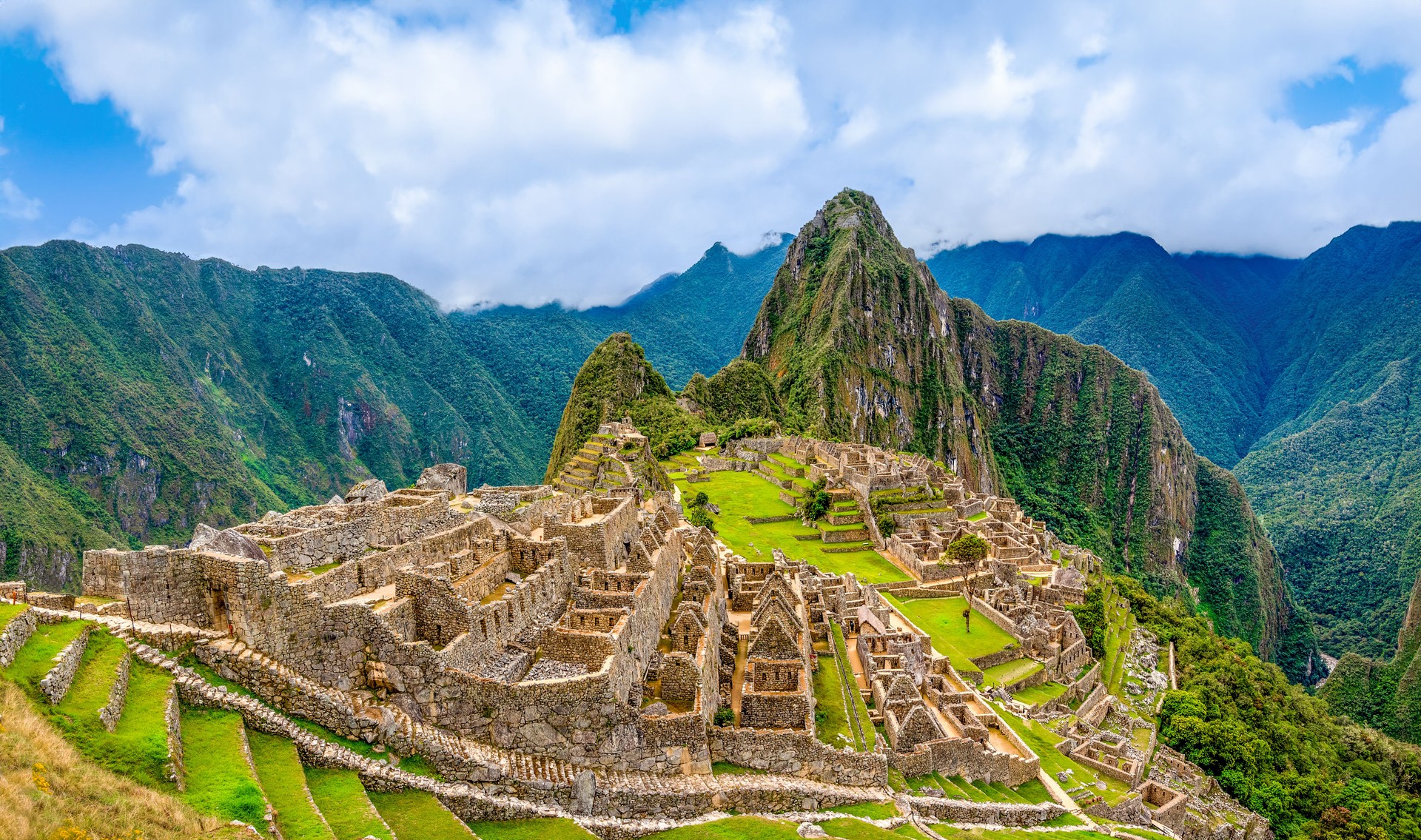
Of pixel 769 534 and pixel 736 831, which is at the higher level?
pixel 769 534

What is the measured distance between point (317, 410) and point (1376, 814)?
17815 centimetres

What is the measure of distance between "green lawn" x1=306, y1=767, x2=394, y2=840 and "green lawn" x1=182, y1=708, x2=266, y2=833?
1155 mm

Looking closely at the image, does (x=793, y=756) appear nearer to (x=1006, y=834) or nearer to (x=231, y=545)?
(x=1006, y=834)

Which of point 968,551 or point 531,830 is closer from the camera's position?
point 531,830

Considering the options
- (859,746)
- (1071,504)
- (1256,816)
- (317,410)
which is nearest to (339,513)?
(859,746)

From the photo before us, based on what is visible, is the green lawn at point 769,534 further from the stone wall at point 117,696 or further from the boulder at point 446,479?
the stone wall at point 117,696

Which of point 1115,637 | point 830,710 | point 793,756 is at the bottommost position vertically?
point 793,756

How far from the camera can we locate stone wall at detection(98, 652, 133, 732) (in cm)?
1012

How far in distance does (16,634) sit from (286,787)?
4348 millimetres

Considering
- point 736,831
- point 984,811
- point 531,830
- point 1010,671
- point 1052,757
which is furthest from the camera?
point 1010,671

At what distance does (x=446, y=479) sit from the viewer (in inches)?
1481

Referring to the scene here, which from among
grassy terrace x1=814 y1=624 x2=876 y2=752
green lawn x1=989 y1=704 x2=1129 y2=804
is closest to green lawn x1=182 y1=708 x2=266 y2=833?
grassy terrace x1=814 y1=624 x2=876 y2=752

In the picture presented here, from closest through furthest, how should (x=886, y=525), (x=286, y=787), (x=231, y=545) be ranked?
(x=286, y=787), (x=231, y=545), (x=886, y=525)

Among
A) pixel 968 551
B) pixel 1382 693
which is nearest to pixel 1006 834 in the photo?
pixel 968 551
